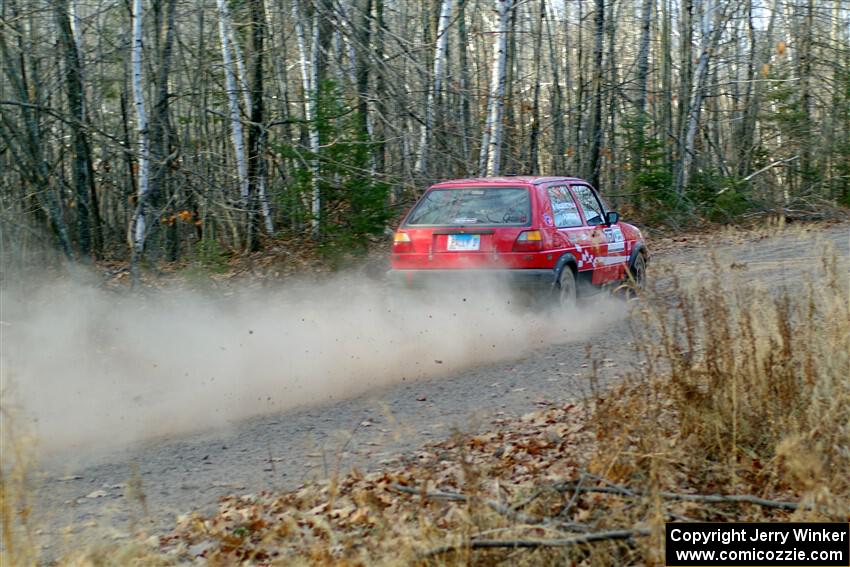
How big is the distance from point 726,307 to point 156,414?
4929mm

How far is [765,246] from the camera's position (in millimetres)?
17375

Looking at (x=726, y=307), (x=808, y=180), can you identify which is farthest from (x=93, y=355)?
(x=808, y=180)

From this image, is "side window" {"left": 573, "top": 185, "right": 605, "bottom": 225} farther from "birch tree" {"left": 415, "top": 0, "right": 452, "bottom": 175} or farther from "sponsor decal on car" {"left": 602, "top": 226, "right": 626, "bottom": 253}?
"birch tree" {"left": 415, "top": 0, "right": 452, "bottom": 175}

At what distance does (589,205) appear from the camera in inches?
471

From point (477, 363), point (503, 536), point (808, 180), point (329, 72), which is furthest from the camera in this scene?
point (808, 180)

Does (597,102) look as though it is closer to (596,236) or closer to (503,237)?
(596,236)

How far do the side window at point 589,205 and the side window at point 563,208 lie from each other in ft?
0.92

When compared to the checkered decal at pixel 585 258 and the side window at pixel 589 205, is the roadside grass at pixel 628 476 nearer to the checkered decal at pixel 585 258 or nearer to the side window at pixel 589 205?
the checkered decal at pixel 585 258

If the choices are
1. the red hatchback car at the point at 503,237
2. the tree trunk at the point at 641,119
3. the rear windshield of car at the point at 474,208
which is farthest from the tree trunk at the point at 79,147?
the tree trunk at the point at 641,119

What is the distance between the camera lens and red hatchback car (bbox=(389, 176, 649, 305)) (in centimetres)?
1045

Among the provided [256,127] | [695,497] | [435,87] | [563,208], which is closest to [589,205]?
[563,208]

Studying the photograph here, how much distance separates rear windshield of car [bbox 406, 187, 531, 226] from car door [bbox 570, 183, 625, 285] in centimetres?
121

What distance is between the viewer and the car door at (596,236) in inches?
454

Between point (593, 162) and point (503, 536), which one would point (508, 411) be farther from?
point (593, 162)
